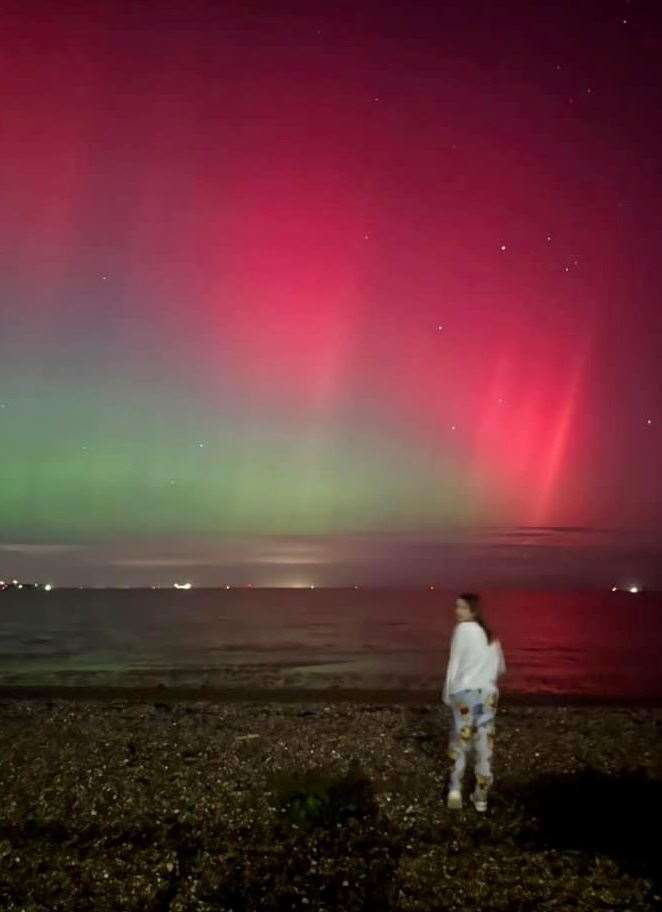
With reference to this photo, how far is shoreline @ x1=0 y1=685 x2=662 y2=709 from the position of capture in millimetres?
26766

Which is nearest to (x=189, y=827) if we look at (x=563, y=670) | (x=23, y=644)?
(x=563, y=670)

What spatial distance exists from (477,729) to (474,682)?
65 centimetres

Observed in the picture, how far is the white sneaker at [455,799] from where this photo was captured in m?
10.6

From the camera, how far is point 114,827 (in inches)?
407

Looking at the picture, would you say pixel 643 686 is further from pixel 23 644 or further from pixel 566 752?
pixel 23 644

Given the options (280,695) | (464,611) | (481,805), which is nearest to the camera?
(464,611)

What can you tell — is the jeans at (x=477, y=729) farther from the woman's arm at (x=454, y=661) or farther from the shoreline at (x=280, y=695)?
the shoreline at (x=280, y=695)

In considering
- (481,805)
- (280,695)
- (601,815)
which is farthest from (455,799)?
(280,695)

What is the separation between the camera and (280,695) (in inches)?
1140

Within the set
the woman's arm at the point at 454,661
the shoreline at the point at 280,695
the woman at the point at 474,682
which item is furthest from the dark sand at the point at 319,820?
the shoreline at the point at 280,695

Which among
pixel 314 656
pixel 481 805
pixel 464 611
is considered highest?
pixel 464 611

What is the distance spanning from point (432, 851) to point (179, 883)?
262cm

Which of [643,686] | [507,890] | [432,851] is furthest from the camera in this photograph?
[643,686]

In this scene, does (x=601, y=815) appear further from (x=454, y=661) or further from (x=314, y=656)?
(x=314, y=656)
